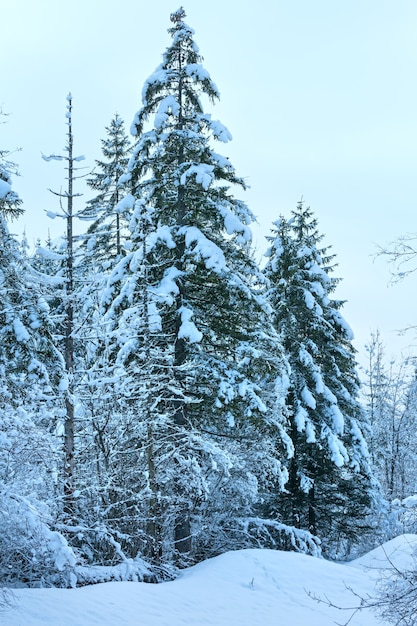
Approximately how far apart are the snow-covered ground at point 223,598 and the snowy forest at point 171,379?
706 millimetres

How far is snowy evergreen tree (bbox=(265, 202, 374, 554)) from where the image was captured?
59.0 feet

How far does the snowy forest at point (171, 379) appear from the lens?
1024cm

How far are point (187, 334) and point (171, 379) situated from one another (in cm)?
111

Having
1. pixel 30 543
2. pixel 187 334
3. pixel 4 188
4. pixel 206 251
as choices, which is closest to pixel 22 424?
pixel 30 543

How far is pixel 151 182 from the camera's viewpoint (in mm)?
14484

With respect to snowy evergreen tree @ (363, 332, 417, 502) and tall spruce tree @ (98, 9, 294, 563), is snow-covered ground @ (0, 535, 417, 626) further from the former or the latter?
snowy evergreen tree @ (363, 332, 417, 502)

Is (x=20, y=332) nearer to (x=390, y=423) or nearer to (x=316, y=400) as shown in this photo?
(x=316, y=400)

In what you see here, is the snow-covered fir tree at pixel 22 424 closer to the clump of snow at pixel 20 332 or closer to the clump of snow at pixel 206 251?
the clump of snow at pixel 20 332

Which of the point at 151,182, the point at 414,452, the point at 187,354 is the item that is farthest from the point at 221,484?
the point at 414,452

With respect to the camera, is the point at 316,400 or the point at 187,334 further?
the point at 316,400

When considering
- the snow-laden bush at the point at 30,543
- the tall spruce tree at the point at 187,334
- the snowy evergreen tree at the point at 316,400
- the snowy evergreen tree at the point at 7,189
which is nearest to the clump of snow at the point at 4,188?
the snowy evergreen tree at the point at 7,189

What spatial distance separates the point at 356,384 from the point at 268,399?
6.46m

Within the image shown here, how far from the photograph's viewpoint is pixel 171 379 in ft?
42.0

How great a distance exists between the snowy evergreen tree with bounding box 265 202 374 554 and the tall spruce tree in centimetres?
245
